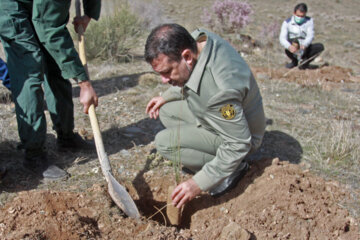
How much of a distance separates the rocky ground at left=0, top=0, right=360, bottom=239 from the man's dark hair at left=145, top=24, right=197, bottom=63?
3.24 ft

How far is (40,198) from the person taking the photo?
7.33 feet

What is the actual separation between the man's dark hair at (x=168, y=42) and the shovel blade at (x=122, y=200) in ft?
2.77

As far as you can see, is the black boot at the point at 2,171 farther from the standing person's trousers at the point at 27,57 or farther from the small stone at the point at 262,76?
the small stone at the point at 262,76

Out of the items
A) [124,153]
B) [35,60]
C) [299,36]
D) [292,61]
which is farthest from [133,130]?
[299,36]

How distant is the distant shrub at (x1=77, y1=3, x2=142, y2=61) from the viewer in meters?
5.36

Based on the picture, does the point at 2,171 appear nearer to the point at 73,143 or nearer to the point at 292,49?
the point at 73,143

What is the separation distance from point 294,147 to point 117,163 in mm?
1580

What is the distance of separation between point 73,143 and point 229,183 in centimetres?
135

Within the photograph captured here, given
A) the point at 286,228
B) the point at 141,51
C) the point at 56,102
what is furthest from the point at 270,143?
the point at 141,51

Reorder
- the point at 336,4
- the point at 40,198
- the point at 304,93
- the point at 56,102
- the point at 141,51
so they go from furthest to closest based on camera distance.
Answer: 1. the point at 336,4
2. the point at 141,51
3. the point at 304,93
4. the point at 56,102
5. the point at 40,198

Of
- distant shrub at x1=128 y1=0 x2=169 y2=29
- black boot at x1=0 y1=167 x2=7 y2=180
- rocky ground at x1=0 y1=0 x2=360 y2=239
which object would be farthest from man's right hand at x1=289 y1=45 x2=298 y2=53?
black boot at x1=0 y1=167 x2=7 y2=180

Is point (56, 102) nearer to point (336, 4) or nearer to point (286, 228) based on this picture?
point (286, 228)

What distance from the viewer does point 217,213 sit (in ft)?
8.01

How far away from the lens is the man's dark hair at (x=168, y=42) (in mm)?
1950
